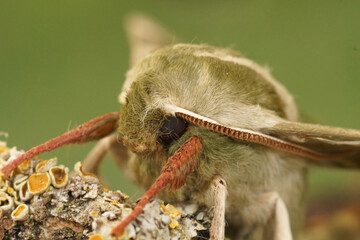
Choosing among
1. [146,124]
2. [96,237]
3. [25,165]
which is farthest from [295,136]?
[25,165]

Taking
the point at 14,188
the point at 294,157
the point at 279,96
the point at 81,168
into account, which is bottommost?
the point at 14,188

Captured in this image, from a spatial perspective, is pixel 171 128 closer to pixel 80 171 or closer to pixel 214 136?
pixel 214 136

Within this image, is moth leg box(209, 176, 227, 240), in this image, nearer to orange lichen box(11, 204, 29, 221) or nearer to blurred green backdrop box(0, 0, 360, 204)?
orange lichen box(11, 204, 29, 221)

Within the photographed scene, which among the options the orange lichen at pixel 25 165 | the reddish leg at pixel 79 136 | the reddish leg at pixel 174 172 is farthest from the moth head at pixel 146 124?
the orange lichen at pixel 25 165

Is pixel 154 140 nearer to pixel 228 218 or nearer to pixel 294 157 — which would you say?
pixel 228 218

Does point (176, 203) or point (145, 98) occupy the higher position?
point (145, 98)

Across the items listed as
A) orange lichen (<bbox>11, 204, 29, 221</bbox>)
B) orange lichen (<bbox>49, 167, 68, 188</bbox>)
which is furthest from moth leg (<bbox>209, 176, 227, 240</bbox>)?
orange lichen (<bbox>11, 204, 29, 221</bbox>)

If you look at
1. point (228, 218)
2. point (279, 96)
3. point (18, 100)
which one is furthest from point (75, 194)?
point (18, 100)

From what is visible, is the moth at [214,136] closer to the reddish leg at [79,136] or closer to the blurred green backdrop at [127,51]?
the reddish leg at [79,136]
